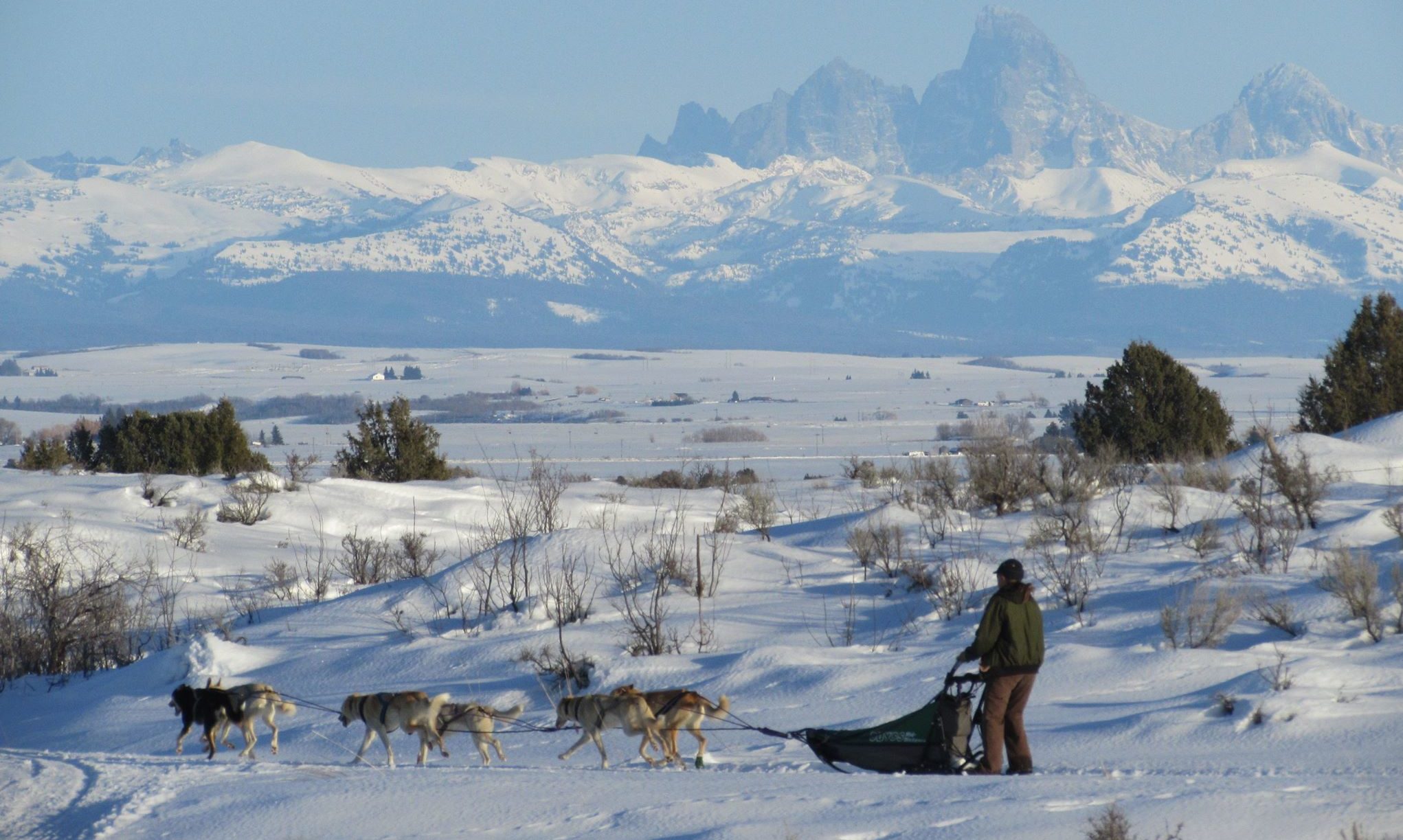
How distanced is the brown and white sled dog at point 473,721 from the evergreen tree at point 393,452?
66.0 feet

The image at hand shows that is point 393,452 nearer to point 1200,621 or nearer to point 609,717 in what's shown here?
point 1200,621

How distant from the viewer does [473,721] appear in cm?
792

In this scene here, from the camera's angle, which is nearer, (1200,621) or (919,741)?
(919,741)

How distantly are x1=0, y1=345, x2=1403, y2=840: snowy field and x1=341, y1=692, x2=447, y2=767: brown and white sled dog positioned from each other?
19 centimetres

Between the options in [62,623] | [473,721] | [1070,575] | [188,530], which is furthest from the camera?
[188,530]

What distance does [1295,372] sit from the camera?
11844 cm

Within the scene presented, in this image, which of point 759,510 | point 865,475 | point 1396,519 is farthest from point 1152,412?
point 1396,519

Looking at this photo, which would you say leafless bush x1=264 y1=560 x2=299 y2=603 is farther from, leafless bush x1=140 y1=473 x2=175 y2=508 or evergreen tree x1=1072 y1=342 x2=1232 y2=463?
evergreen tree x1=1072 y1=342 x2=1232 y2=463

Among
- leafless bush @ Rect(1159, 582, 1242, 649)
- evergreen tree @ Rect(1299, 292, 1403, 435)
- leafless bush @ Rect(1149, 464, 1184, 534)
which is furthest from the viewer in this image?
evergreen tree @ Rect(1299, 292, 1403, 435)

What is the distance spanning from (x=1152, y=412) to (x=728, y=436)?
3230 cm

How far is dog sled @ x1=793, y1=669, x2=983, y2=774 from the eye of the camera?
24.2 feet

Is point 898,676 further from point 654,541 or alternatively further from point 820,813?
point 654,541

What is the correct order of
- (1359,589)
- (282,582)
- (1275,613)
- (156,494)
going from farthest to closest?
1. (156,494)
2. (282,582)
3. (1275,613)
4. (1359,589)

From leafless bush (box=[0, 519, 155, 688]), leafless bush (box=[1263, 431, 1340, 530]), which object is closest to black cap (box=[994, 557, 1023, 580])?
leafless bush (box=[1263, 431, 1340, 530])
